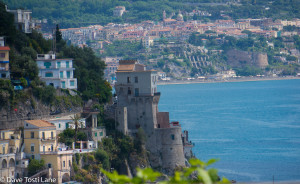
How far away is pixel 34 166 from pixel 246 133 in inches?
1663

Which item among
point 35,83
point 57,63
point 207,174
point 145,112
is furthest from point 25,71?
point 207,174

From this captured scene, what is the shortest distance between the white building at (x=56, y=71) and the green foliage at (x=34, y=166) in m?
8.78

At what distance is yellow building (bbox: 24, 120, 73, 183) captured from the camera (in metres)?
38.6

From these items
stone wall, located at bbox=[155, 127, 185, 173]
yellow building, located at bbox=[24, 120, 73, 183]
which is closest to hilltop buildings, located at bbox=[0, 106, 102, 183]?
yellow building, located at bbox=[24, 120, 73, 183]

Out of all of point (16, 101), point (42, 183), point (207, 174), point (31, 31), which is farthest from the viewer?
point (31, 31)

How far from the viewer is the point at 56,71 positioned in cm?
4691

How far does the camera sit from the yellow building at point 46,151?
3859cm

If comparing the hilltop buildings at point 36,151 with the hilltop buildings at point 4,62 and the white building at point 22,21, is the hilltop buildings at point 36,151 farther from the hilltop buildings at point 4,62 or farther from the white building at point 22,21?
the white building at point 22,21

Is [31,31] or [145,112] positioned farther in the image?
[31,31]

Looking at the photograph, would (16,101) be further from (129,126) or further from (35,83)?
(129,126)

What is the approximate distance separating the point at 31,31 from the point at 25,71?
8901 mm

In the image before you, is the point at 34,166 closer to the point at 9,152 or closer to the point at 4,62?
the point at 9,152

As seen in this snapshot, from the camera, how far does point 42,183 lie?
37.6 meters

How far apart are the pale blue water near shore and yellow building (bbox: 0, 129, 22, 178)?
15.2 meters
